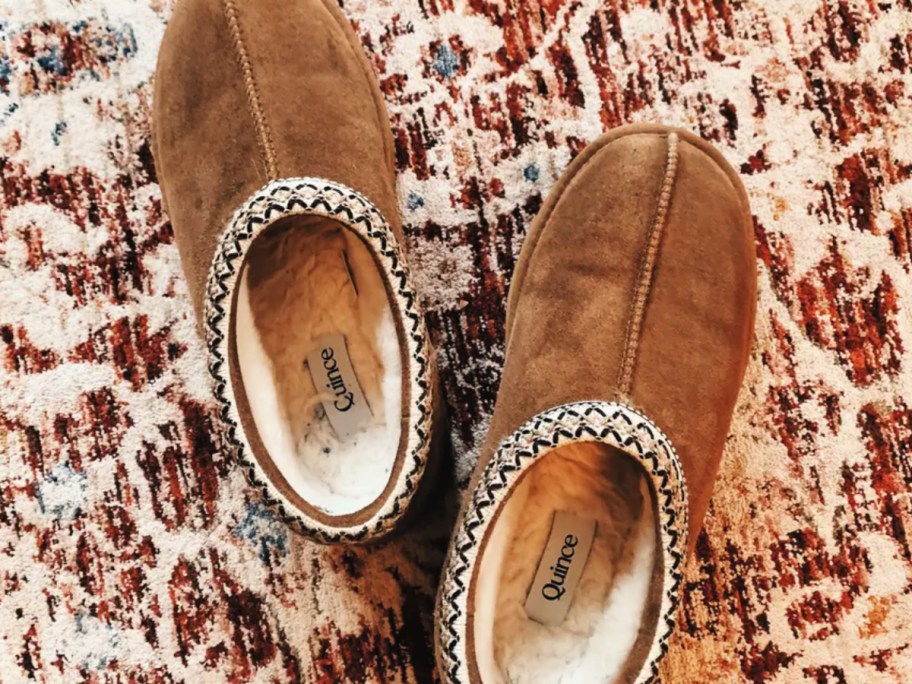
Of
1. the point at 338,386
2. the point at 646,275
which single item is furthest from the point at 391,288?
the point at 646,275

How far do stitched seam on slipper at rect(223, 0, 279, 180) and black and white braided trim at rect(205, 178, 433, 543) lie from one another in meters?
0.07

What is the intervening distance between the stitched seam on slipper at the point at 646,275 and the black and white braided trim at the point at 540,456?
0.26 ft

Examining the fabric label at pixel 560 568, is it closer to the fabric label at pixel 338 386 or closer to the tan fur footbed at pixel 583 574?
the tan fur footbed at pixel 583 574

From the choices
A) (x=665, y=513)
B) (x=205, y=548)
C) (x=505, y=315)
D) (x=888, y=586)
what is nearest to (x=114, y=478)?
(x=205, y=548)

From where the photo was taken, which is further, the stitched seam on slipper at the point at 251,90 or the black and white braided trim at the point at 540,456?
the stitched seam on slipper at the point at 251,90

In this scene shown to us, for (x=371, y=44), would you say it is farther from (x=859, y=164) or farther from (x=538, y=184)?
(x=859, y=164)

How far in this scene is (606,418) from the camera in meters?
0.62

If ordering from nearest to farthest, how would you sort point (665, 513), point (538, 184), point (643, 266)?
point (665, 513)
point (643, 266)
point (538, 184)

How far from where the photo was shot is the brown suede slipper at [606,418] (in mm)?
629

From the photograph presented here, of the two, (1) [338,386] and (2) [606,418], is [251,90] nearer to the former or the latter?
(1) [338,386]

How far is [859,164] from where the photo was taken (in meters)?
0.82

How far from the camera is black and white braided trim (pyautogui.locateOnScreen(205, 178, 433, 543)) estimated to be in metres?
0.64

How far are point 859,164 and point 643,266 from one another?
0.27 metres

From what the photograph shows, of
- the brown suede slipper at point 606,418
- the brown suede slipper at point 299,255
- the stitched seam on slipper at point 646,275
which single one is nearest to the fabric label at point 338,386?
the brown suede slipper at point 299,255
